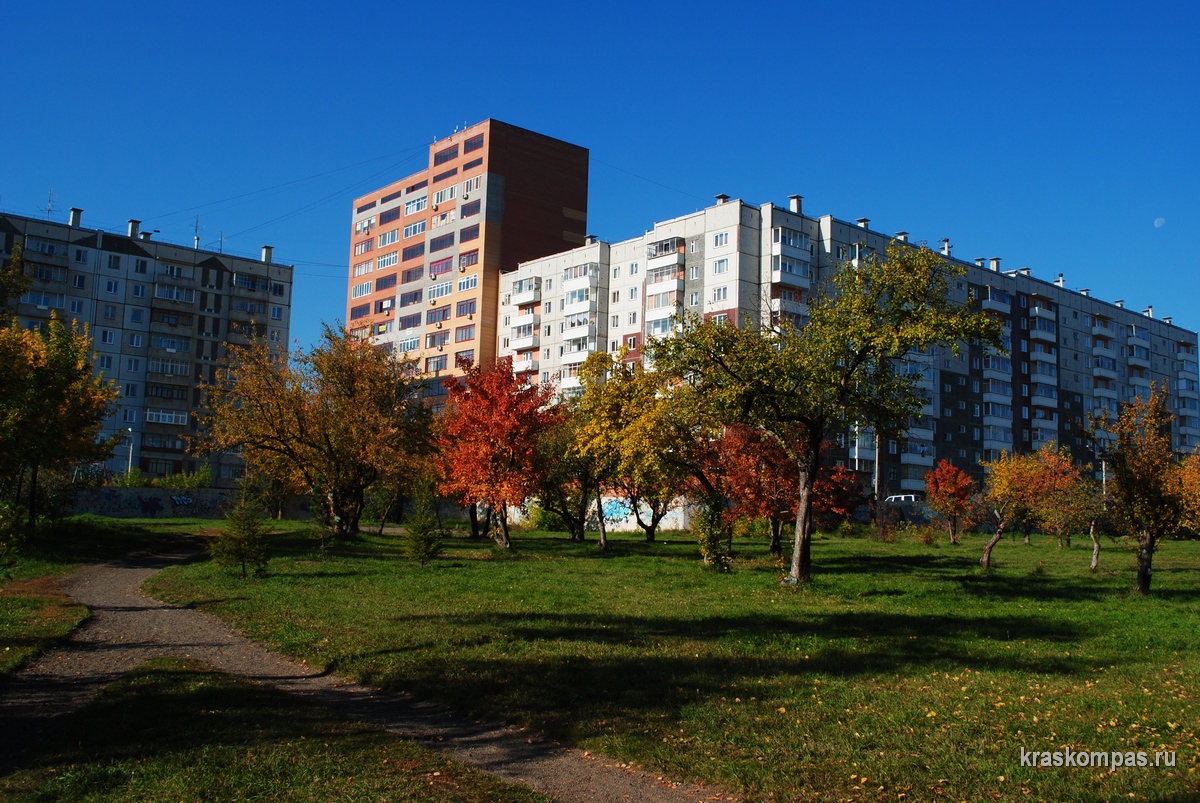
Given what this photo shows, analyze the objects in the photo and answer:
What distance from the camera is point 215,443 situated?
4075 centimetres

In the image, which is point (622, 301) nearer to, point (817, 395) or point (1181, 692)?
point (817, 395)

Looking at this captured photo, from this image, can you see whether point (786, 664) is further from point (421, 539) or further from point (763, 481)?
point (763, 481)

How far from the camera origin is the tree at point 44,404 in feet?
64.6

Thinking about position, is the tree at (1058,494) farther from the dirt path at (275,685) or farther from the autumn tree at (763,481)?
the dirt path at (275,685)

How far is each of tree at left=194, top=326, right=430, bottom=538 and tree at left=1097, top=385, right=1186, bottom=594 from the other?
96.8 ft

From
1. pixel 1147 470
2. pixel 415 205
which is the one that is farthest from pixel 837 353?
pixel 415 205

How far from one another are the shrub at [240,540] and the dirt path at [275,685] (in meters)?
5.35

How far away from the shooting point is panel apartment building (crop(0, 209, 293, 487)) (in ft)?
307

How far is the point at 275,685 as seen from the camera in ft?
42.1

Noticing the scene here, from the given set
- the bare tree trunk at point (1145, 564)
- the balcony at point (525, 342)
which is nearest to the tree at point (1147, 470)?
the bare tree trunk at point (1145, 564)

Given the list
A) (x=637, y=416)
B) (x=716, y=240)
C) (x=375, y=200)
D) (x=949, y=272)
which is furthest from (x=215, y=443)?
(x=375, y=200)

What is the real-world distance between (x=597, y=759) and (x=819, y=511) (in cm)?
3133

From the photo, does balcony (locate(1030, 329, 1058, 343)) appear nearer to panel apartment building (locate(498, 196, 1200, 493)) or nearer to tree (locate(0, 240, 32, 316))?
panel apartment building (locate(498, 196, 1200, 493))

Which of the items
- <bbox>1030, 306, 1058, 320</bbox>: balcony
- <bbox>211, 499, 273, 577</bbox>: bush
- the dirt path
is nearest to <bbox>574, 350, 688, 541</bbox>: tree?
<bbox>211, 499, 273, 577</bbox>: bush
